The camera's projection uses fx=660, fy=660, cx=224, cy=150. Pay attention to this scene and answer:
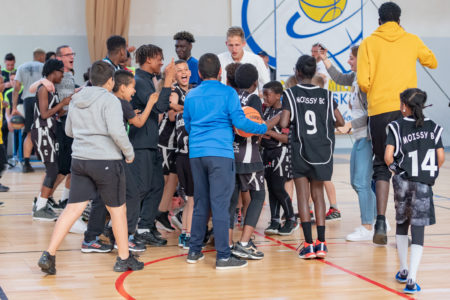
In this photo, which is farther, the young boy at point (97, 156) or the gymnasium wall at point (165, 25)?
the gymnasium wall at point (165, 25)

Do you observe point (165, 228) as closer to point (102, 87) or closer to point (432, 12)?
point (102, 87)

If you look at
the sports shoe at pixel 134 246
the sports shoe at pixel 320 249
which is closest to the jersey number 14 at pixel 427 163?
the sports shoe at pixel 320 249

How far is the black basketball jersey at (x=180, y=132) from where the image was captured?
4814 millimetres

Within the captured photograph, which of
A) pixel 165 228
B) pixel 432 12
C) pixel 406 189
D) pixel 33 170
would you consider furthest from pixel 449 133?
pixel 406 189

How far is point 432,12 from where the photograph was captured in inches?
522

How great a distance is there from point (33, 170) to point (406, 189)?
740cm

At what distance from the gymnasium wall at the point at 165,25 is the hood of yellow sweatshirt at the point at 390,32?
7607mm

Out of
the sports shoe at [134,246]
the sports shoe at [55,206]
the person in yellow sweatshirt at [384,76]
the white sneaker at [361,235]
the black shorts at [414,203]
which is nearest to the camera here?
the black shorts at [414,203]

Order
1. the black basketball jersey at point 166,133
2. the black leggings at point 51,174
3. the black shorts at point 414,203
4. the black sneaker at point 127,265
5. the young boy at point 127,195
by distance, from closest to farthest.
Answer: the black shorts at point 414,203
the black sneaker at point 127,265
the young boy at point 127,195
the black basketball jersey at point 166,133
the black leggings at point 51,174

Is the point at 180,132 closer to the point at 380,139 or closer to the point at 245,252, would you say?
the point at 245,252

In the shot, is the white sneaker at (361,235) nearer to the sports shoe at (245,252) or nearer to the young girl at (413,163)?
the sports shoe at (245,252)

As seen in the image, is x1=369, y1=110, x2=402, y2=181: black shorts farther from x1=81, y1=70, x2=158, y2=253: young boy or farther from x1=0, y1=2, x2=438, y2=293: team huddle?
x1=81, y1=70, x2=158, y2=253: young boy

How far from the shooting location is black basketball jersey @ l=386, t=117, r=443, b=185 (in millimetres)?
3760

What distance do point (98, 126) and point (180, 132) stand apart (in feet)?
3.37
